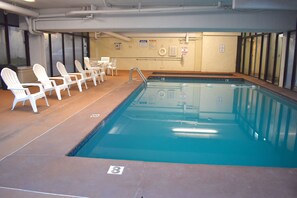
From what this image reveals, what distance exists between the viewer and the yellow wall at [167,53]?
13320 mm

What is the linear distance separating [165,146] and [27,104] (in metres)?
3.28

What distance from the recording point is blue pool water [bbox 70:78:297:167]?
3.52 meters

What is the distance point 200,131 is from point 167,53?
1009 centimetres

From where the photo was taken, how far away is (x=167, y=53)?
1416 centimetres

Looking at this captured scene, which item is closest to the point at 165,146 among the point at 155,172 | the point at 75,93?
the point at 155,172

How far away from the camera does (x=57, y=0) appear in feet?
22.2

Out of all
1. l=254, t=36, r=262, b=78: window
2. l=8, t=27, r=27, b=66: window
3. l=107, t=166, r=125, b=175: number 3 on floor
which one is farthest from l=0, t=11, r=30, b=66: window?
l=254, t=36, r=262, b=78: window

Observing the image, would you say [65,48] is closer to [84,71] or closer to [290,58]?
[84,71]

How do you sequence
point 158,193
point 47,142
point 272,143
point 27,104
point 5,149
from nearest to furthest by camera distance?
point 158,193 < point 5,149 < point 47,142 < point 272,143 < point 27,104

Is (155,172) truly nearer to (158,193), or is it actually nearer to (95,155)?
(158,193)

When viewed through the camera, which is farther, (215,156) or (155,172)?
(215,156)

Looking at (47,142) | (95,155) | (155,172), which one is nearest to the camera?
(155,172)

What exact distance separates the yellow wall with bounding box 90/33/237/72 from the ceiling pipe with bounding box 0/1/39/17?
22.2 ft

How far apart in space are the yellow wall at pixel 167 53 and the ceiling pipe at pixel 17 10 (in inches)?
266
